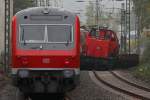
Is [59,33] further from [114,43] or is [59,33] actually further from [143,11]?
[143,11]

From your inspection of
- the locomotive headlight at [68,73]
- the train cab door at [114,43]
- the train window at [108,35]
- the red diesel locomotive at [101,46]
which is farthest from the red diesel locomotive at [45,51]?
the train cab door at [114,43]

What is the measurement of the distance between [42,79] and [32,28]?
174 cm

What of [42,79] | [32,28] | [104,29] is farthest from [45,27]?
[104,29]

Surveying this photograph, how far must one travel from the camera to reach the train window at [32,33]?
17.9m

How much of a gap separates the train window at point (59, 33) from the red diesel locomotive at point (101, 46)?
24.4m

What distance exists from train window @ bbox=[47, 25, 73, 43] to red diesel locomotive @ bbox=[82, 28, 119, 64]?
24404mm

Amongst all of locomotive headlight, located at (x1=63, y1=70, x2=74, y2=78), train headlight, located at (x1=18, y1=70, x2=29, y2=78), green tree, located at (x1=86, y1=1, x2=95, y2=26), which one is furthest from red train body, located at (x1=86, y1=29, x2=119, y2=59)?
green tree, located at (x1=86, y1=1, x2=95, y2=26)

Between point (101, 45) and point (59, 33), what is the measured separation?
2578 cm

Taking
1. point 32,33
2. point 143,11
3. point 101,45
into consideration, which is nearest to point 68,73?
point 32,33

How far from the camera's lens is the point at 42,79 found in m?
17.5

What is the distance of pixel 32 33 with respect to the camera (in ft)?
59.0

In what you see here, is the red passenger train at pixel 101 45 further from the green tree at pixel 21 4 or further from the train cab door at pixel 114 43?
the green tree at pixel 21 4

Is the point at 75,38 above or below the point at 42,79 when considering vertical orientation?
above

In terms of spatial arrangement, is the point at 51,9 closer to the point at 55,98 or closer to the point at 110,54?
the point at 55,98
